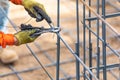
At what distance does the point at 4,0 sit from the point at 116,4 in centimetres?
97

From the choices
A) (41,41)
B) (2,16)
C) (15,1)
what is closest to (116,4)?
(41,41)

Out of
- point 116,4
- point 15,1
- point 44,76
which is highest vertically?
point 15,1

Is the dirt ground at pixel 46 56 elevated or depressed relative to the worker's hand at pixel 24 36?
depressed

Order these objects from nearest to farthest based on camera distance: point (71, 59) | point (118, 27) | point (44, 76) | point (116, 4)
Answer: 1. point (44, 76)
2. point (71, 59)
3. point (118, 27)
4. point (116, 4)

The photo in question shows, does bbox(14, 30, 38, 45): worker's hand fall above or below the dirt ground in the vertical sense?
above

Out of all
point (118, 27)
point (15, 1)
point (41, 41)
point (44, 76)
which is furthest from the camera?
point (118, 27)

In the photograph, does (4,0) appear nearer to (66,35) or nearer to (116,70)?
(66,35)

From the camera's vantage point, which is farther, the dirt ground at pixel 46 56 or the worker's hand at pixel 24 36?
the dirt ground at pixel 46 56

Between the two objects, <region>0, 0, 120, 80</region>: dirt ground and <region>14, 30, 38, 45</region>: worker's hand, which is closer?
<region>14, 30, 38, 45</region>: worker's hand

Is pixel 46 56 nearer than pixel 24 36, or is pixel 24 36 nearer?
pixel 24 36

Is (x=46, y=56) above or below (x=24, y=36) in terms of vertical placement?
below

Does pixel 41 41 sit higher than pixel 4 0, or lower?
lower

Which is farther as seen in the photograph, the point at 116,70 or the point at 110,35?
the point at 110,35

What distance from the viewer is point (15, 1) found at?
1648 mm
